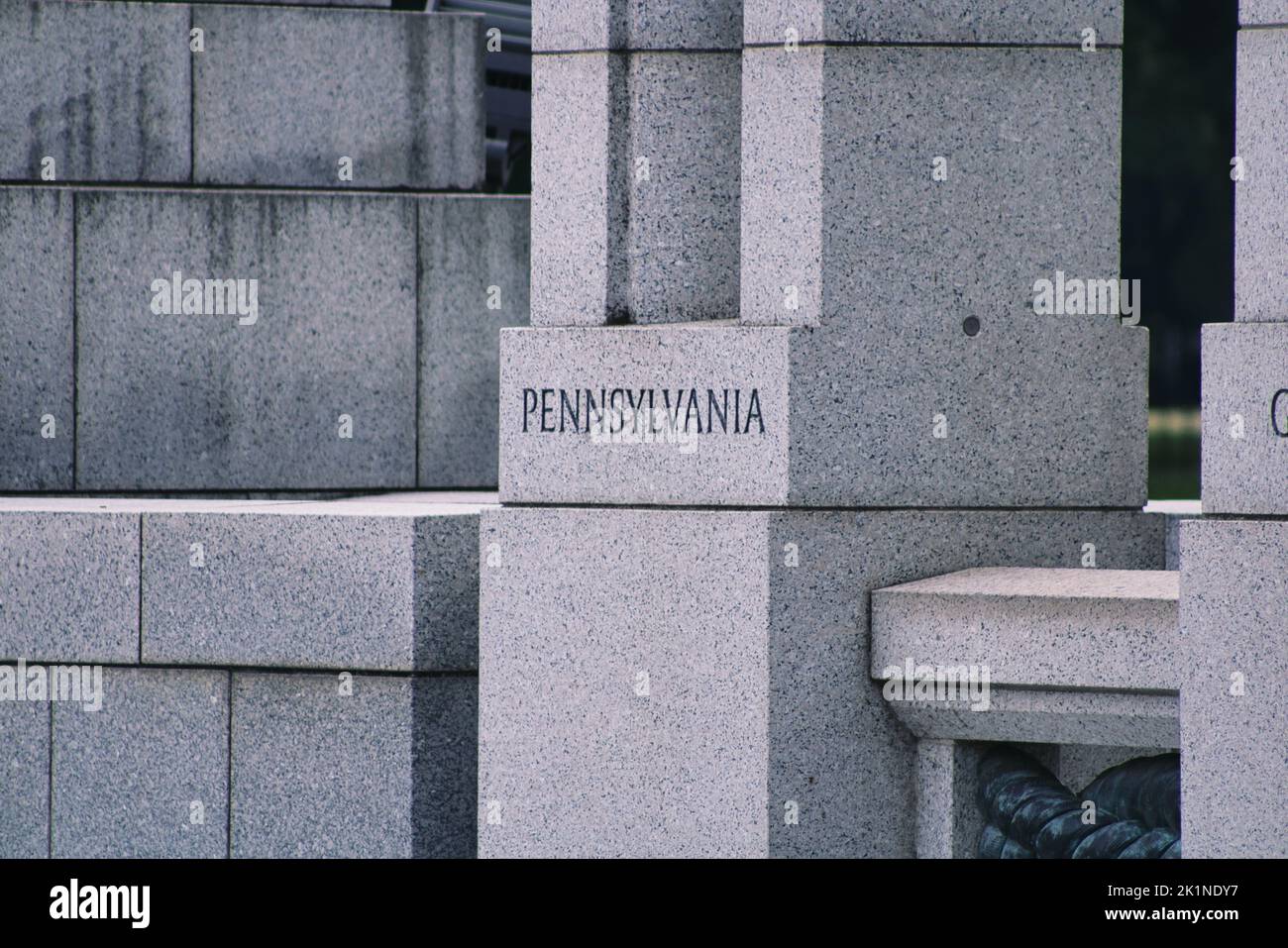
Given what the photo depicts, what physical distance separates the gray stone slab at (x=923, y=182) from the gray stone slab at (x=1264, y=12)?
122cm

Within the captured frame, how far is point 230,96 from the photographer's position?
10.8m

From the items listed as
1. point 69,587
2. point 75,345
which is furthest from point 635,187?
point 75,345

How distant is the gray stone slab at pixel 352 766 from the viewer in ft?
26.5

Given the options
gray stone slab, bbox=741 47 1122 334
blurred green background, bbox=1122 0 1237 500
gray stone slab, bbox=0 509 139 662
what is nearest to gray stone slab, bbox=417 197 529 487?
gray stone slab, bbox=0 509 139 662

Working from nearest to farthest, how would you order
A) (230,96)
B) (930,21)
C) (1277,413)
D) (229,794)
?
(1277,413)
(930,21)
(229,794)
(230,96)

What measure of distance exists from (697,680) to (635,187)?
1.86 m

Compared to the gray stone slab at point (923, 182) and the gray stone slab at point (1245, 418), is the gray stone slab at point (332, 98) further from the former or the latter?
the gray stone slab at point (1245, 418)

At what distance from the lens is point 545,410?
25.3ft

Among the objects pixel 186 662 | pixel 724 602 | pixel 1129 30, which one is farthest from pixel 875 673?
pixel 1129 30

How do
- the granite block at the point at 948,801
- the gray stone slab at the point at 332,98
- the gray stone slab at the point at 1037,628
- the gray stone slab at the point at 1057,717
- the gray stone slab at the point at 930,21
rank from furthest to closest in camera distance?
the gray stone slab at the point at 332,98, the granite block at the point at 948,801, the gray stone slab at the point at 930,21, the gray stone slab at the point at 1057,717, the gray stone slab at the point at 1037,628

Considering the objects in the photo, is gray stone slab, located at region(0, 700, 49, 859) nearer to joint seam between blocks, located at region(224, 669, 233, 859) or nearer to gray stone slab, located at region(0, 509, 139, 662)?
gray stone slab, located at region(0, 509, 139, 662)

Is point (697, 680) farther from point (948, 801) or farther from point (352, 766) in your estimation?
point (352, 766)

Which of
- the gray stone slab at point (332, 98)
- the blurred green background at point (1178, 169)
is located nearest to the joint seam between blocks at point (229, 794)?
the gray stone slab at point (332, 98)
